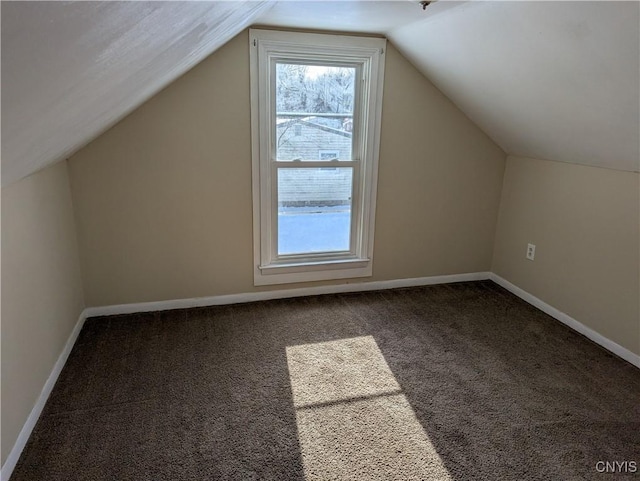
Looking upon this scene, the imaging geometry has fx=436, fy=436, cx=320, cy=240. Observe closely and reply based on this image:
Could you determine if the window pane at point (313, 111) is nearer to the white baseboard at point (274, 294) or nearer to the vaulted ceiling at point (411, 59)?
the vaulted ceiling at point (411, 59)

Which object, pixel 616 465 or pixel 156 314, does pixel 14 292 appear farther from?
pixel 616 465

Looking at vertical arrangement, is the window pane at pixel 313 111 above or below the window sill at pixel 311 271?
above

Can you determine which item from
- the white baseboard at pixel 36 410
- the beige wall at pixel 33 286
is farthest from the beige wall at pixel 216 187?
the white baseboard at pixel 36 410

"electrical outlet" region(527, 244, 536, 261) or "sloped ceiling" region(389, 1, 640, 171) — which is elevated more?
"sloped ceiling" region(389, 1, 640, 171)

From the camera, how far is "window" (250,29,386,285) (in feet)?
9.18

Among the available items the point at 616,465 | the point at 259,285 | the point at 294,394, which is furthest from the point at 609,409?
the point at 259,285

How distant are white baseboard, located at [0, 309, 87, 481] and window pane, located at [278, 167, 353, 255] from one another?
1420mm

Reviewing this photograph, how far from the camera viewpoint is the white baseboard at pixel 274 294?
9.58 ft

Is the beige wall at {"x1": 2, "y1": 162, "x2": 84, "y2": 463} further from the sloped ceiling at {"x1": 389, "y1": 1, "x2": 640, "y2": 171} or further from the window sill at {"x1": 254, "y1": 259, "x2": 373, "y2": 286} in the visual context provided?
the sloped ceiling at {"x1": 389, "y1": 1, "x2": 640, "y2": 171}

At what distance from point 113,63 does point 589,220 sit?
2767 mm

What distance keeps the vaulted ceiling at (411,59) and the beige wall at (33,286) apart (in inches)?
8.2

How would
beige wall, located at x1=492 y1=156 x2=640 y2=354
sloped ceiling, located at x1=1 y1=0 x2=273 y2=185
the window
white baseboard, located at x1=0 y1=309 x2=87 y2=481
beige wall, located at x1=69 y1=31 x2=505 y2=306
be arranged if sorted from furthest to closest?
1. the window
2. beige wall, located at x1=69 y1=31 x2=505 y2=306
3. beige wall, located at x1=492 y1=156 x2=640 y2=354
4. white baseboard, located at x1=0 y1=309 x2=87 y2=481
5. sloped ceiling, located at x1=1 y1=0 x2=273 y2=185

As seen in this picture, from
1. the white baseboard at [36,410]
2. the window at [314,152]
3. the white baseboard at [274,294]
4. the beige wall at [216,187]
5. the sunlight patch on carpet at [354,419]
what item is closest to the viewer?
the white baseboard at [36,410]

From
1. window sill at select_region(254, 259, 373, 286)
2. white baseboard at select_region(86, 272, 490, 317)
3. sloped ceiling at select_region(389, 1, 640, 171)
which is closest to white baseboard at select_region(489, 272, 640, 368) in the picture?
white baseboard at select_region(86, 272, 490, 317)
